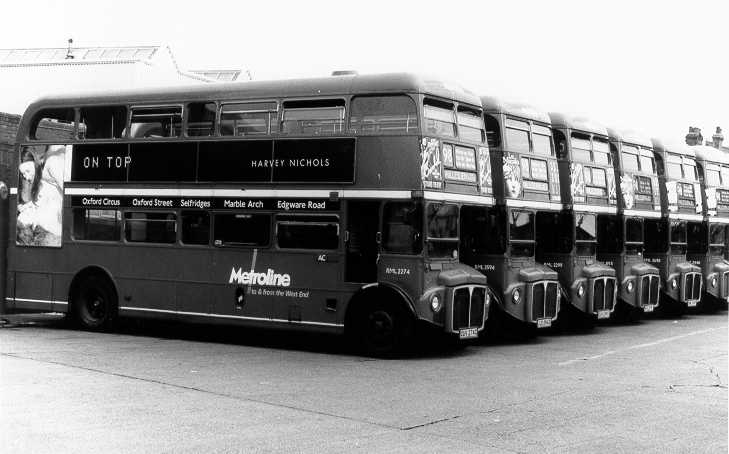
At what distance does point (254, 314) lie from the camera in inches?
664

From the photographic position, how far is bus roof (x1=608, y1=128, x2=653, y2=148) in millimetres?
22812

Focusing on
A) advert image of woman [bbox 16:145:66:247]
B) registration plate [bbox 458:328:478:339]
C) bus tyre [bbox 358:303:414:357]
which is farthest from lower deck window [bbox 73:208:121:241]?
registration plate [bbox 458:328:478:339]

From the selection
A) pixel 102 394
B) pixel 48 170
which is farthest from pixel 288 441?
pixel 48 170

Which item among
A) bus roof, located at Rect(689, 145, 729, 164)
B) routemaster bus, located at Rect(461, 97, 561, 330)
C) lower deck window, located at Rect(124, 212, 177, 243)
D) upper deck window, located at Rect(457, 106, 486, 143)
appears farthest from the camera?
bus roof, located at Rect(689, 145, 729, 164)

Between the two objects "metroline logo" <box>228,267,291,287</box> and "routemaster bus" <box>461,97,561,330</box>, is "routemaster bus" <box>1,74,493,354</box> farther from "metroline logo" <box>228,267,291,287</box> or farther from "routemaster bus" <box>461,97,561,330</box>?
"routemaster bus" <box>461,97,561,330</box>

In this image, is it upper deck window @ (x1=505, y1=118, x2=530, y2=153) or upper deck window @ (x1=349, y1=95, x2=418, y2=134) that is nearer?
upper deck window @ (x1=349, y1=95, x2=418, y2=134)

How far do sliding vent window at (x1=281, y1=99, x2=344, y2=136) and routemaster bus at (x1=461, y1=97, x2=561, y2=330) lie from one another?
324 centimetres

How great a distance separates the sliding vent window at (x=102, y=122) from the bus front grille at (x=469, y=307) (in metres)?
6.66

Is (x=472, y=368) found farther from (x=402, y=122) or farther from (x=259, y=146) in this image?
(x=259, y=146)

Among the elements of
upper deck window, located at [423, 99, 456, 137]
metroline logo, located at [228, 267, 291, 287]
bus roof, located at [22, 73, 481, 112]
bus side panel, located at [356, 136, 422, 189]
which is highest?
bus roof, located at [22, 73, 481, 112]

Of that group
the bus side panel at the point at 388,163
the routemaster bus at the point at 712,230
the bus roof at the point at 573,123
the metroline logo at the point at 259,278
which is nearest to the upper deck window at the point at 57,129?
the metroline logo at the point at 259,278

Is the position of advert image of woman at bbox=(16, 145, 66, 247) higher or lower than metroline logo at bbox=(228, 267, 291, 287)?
higher

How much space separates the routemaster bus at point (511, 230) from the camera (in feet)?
58.6

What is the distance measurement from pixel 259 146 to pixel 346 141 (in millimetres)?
1643
